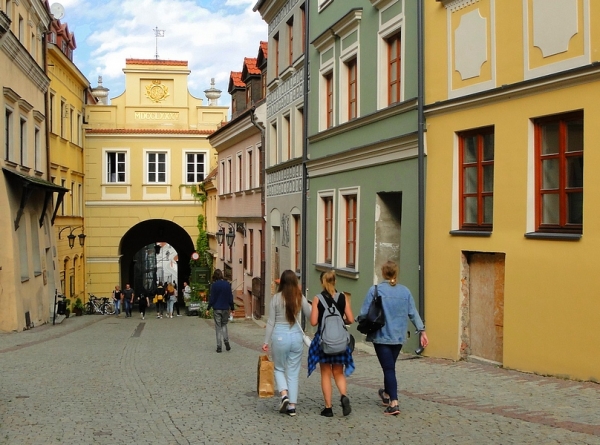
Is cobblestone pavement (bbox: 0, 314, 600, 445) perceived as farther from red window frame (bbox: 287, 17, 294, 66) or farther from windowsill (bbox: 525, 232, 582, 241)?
Result: red window frame (bbox: 287, 17, 294, 66)

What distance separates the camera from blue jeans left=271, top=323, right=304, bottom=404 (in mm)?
8812

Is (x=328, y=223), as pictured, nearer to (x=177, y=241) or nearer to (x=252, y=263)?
(x=252, y=263)

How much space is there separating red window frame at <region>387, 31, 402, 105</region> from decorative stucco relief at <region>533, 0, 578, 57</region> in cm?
491

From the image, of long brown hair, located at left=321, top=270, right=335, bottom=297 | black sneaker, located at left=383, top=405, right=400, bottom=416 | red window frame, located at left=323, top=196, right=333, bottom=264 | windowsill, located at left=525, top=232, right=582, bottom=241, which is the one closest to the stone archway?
red window frame, located at left=323, top=196, right=333, bottom=264

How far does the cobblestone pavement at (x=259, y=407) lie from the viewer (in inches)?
305

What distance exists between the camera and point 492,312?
1256cm

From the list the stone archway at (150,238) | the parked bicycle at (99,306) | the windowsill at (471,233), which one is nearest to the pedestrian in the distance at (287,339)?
the windowsill at (471,233)

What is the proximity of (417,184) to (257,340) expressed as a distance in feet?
29.4

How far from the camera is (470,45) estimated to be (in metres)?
12.9

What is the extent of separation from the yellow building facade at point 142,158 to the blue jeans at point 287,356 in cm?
3675

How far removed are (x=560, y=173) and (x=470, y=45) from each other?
2.96 meters

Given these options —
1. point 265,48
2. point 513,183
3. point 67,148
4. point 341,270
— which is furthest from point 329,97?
point 67,148

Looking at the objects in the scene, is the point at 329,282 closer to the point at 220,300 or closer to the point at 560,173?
the point at 560,173

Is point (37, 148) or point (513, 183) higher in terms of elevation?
point (37, 148)
